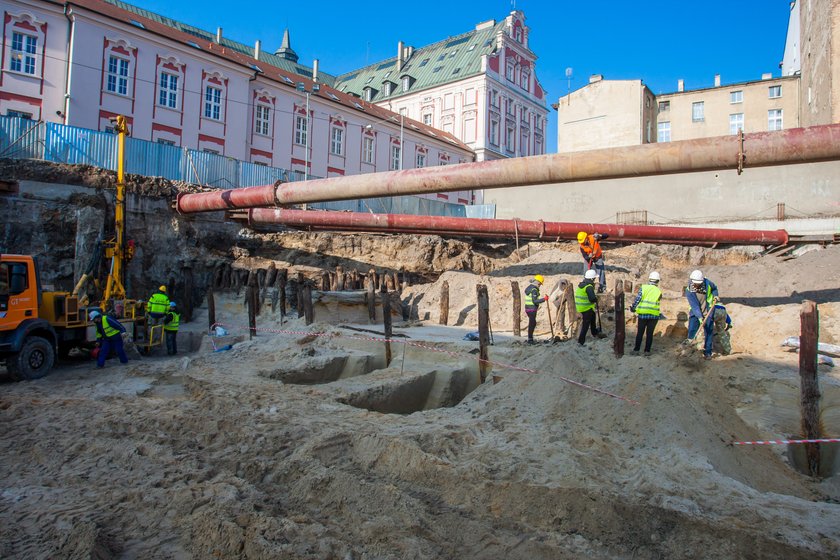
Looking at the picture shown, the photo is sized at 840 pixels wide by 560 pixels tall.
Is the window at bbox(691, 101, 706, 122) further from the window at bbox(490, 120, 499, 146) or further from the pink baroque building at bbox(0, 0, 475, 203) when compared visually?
the pink baroque building at bbox(0, 0, 475, 203)

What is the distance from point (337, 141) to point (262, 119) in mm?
5496

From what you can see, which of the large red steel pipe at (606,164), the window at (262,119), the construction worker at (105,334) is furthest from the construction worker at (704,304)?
the window at (262,119)

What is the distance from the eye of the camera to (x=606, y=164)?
9695 mm

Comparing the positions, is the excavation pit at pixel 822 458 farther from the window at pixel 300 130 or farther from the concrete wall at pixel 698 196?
the window at pixel 300 130

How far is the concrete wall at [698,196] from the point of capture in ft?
68.4

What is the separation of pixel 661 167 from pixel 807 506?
6.29 m

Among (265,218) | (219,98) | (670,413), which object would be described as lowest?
(670,413)

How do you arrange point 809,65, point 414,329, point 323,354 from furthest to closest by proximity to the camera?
point 809,65, point 414,329, point 323,354

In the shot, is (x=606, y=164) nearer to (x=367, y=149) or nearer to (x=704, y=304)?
(x=704, y=304)

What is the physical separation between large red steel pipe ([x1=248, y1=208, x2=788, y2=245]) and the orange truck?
7.27 meters

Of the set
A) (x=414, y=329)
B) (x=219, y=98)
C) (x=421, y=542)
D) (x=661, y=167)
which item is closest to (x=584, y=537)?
(x=421, y=542)

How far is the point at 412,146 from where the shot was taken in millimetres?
40000

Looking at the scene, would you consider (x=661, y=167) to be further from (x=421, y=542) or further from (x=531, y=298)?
(x=421, y=542)

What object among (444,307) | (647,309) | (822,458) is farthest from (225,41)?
(822,458)
